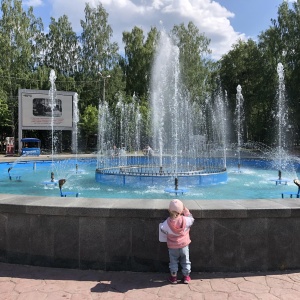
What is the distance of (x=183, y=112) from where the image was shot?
119ft

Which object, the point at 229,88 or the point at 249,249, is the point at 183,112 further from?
the point at 249,249

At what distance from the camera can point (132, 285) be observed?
138 inches

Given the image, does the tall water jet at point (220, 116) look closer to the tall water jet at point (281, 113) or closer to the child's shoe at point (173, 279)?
the tall water jet at point (281, 113)

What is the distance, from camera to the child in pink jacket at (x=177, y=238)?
3557 millimetres

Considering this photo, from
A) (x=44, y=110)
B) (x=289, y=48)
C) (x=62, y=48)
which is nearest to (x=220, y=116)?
(x=289, y=48)

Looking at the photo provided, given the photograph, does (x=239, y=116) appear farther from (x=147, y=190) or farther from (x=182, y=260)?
(x=182, y=260)

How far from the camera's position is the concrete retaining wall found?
3830 mm

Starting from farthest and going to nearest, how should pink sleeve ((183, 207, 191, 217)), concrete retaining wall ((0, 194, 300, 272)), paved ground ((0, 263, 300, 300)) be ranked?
concrete retaining wall ((0, 194, 300, 272)) → pink sleeve ((183, 207, 191, 217)) → paved ground ((0, 263, 300, 300))

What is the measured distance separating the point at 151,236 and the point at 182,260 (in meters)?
0.45

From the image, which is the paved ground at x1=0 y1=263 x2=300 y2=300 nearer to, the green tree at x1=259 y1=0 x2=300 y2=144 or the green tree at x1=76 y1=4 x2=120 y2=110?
the green tree at x1=259 y1=0 x2=300 y2=144

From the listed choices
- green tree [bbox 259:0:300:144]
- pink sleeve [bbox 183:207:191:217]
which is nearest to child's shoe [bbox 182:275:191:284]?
pink sleeve [bbox 183:207:191:217]

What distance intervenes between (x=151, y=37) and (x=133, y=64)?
3.70 m

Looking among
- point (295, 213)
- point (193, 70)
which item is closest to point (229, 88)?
point (193, 70)

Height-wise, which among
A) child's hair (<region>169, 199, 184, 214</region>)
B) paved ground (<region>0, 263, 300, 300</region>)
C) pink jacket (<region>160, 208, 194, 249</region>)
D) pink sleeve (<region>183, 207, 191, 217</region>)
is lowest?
paved ground (<region>0, 263, 300, 300</region>)
